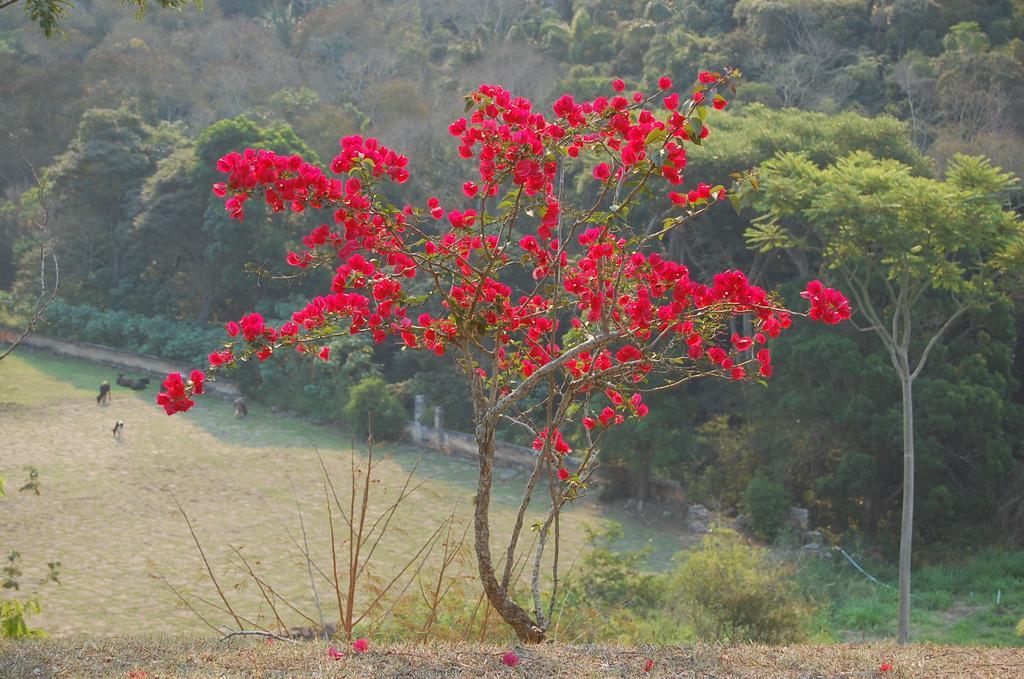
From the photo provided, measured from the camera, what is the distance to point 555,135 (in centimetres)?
423

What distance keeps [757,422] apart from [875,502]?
162cm

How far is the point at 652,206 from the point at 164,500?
729cm

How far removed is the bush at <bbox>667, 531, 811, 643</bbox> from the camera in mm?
7828

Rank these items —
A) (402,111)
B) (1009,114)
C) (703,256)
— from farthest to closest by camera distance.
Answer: (402,111) < (1009,114) < (703,256)

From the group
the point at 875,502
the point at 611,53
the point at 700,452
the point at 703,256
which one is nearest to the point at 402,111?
the point at 611,53

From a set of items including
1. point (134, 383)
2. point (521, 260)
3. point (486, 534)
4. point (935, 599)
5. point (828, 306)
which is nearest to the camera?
point (828, 306)

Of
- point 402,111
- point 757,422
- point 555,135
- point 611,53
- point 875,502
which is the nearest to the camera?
point 555,135

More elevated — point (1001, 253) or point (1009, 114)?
point (1009, 114)

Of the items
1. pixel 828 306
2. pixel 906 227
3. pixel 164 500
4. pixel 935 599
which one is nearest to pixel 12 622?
pixel 828 306

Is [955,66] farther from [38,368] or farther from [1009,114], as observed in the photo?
[38,368]

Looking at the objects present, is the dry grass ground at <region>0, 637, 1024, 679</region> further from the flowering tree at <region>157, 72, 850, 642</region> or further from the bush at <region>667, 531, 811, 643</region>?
the bush at <region>667, 531, 811, 643</region>

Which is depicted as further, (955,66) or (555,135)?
(955,66)

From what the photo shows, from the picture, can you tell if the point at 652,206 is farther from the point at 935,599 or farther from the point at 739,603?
the point at 739,603

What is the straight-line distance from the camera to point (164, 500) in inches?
507
